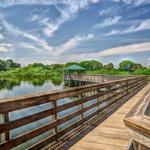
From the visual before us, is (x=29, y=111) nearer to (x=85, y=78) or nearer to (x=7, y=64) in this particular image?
(x=85, y=78)

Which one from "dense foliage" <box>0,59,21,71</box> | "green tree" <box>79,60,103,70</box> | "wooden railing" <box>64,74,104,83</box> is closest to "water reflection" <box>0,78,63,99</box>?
"wooden railing" <box>64,74,104,83</box>

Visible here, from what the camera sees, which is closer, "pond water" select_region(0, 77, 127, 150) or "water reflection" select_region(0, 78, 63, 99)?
"pond water" select_region(0, 77, 127, 150)

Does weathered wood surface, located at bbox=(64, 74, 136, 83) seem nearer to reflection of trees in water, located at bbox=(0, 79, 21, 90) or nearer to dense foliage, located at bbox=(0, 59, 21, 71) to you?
reflection of trees in water, located at bbox=(0, 79, 21, 90)

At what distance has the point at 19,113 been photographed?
17922mm

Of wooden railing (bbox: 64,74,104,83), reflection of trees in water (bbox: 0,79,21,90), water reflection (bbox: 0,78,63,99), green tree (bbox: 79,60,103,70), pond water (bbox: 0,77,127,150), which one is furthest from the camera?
green tree (bbox: 79,60,103,70)

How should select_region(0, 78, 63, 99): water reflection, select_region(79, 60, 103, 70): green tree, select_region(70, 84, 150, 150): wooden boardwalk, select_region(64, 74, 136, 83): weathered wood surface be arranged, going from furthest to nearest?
1. select_region(79, 60, 103, 70): green tree
2. select_region(0, 78, 63, 99): water reflection
3. select_region(64, 74, 136, 83): weathered wood surface
4. select_region(70, 84, 150, 150): wooden boardwalk

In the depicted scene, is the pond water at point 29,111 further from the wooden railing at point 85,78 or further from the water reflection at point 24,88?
the wooden railing at point 85,78

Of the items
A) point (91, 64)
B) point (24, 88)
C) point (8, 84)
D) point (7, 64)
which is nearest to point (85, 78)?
point (24, 88)

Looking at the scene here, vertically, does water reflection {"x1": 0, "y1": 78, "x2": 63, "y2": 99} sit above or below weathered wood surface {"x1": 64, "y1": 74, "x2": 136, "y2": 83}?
below

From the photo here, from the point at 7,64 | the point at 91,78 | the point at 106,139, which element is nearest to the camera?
the point at 106,139

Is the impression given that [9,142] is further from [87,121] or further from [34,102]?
[87,121]

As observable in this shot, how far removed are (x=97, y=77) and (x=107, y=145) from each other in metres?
31.2

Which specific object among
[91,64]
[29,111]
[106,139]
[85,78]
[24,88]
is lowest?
[29,111]

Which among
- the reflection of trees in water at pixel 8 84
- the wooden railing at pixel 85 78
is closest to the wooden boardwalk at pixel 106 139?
the wooden railing at pixel 85 78
